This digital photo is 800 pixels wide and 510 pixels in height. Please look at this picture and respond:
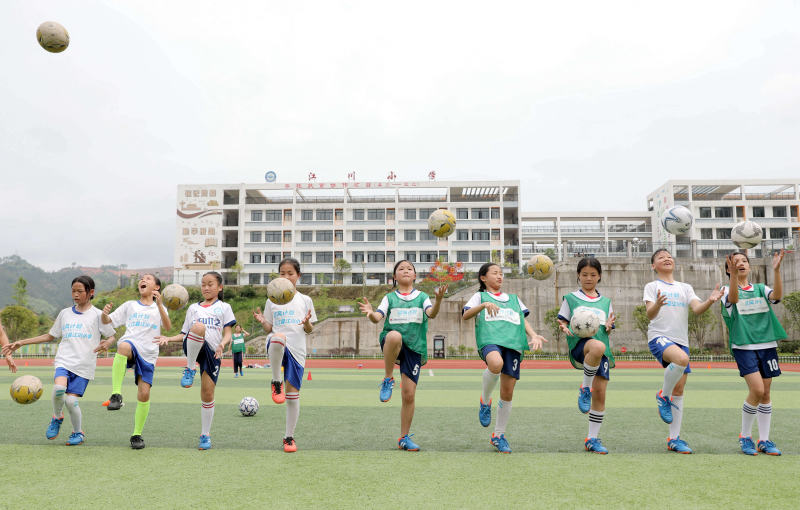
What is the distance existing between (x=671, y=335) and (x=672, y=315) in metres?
0.24

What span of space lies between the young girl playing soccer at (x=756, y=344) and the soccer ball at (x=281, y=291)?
16.7 ft

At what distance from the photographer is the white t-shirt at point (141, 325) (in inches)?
283

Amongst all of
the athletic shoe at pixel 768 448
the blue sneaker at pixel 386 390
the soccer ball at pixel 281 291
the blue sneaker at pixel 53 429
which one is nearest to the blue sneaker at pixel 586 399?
the athletic shoe at pixel 768 448

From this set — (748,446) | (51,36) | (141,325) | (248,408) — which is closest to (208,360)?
(141,325)

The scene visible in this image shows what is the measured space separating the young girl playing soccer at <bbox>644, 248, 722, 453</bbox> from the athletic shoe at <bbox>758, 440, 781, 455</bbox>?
2.64ft

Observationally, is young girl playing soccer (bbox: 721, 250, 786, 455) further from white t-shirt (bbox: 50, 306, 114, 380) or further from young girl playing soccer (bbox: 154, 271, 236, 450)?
white t-shirt (bbox: 50, 306, 114, 380)

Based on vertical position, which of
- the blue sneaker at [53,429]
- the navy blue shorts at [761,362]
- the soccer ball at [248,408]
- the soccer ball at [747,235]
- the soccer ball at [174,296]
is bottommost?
the soccer ball at [248,408]

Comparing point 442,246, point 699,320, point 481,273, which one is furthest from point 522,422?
point 442,246

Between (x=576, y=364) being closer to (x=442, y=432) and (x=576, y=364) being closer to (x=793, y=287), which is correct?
(x=442, y=432)

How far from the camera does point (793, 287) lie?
3584cm

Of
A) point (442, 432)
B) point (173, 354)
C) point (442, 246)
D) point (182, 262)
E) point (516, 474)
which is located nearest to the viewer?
point (516, 474)

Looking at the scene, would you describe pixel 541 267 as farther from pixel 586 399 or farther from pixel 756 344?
pixel 756 344

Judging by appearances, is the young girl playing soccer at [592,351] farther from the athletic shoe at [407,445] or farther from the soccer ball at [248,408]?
the soccer ball at [248,408]

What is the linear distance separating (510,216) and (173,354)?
150 ft
